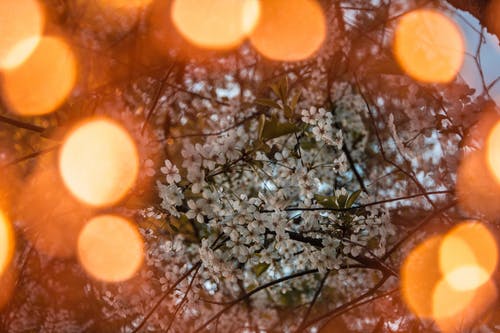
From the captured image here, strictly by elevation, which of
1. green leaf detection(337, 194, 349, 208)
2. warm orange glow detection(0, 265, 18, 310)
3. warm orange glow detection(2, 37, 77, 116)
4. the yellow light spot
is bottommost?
warm orange glow detection(0, 265, 18, 310)

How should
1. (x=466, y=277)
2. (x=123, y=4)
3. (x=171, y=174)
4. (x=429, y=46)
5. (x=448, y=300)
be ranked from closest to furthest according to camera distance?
(x=171, y=174), (x=466, y=277), (x=448, y=300), (x=429, y=46), (x=123, y=4)

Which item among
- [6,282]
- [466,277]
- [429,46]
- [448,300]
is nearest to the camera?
[466,277]

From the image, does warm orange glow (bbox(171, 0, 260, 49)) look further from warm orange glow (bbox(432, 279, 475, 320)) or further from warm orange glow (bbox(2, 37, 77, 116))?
warm orange glow (bbox(432, 279, 475, 320))

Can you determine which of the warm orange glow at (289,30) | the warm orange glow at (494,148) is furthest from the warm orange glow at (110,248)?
the warm orange glow at (289,30)

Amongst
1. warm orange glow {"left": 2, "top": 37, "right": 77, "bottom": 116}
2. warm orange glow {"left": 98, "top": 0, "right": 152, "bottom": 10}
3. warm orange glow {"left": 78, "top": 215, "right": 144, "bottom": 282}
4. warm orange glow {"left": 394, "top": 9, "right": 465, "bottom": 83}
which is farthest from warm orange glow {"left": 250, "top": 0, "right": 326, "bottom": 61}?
warm orange glow {"left": 78, "top": 215, "right": 144, "bottom": 282}

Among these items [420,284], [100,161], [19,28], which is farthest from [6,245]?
[420,284]

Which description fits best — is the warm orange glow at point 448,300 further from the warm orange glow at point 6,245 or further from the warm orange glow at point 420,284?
the warm orange glow at point 6,245

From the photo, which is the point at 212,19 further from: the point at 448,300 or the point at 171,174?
the point at 448,300
